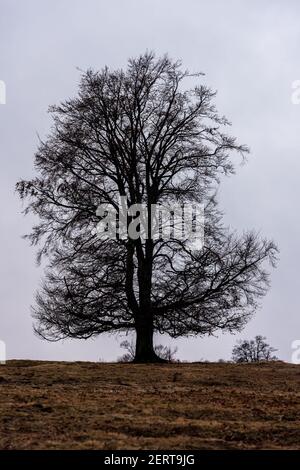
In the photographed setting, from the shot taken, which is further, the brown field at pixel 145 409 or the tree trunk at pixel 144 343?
the tree trunk at pixel 144 343

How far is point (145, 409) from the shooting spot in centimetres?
1055

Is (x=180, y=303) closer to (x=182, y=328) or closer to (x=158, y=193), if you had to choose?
(x=182, y=328)

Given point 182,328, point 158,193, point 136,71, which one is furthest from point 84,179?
point 182,328

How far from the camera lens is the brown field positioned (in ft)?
27.2

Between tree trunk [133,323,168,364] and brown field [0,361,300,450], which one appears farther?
tree trunk [133,323,168,364]

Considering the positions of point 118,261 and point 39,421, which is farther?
point 118,261

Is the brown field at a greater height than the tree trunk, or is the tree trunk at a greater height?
the tree trunk

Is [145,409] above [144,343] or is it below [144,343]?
below

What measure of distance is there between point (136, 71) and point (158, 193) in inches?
186

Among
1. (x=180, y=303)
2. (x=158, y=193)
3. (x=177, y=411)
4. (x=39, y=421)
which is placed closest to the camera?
(x=39, y=421)

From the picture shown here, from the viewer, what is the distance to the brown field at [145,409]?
326 inches

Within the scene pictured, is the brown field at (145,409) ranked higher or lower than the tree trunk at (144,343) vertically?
lower

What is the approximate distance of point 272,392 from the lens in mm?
13984

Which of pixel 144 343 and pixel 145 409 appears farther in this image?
pixel 144 343
